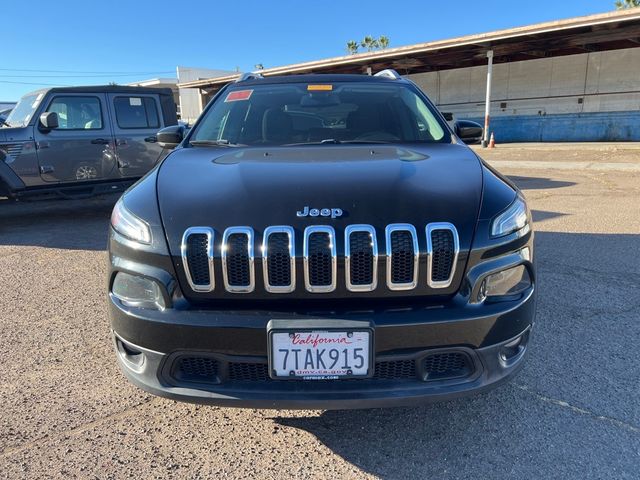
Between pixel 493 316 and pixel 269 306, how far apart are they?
0.88 m

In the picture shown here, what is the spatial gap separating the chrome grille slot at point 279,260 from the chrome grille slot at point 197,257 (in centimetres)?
22

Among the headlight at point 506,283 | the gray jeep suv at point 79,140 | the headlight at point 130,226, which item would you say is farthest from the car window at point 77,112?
the headlight at point 506,283

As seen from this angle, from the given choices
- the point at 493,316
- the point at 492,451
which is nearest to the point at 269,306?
the point at 493,316

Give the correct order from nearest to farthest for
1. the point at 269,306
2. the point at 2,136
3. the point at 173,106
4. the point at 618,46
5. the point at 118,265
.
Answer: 1. the point at 269,306
2. the point at 118,265
3. the point at 2,136
4. the point at 173,106
5. the point at 618,46

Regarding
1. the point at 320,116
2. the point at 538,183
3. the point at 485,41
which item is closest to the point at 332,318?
the point at 320,116

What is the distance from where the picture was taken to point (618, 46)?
24344mm

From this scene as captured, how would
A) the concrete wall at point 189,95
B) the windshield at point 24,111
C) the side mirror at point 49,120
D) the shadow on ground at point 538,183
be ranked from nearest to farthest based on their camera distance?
the side mirror at point 49,120 → the windshield at point 24,111 → the shadow on ground at point 538,183 → the concrete wall at point 189,95

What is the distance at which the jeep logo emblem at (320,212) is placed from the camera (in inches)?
72.9

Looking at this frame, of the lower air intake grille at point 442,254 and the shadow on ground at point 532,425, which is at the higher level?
the lower air intake grille at point 442,254

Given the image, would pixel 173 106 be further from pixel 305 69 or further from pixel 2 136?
pixel 305 69

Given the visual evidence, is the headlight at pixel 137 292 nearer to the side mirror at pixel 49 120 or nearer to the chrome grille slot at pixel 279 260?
the chrome grille slot at pixel 279 260

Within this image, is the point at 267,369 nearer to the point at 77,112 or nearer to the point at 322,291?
the point at 322,291

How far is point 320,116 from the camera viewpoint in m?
3.21

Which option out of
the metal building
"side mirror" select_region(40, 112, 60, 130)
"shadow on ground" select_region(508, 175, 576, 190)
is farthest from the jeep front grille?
the metal building
